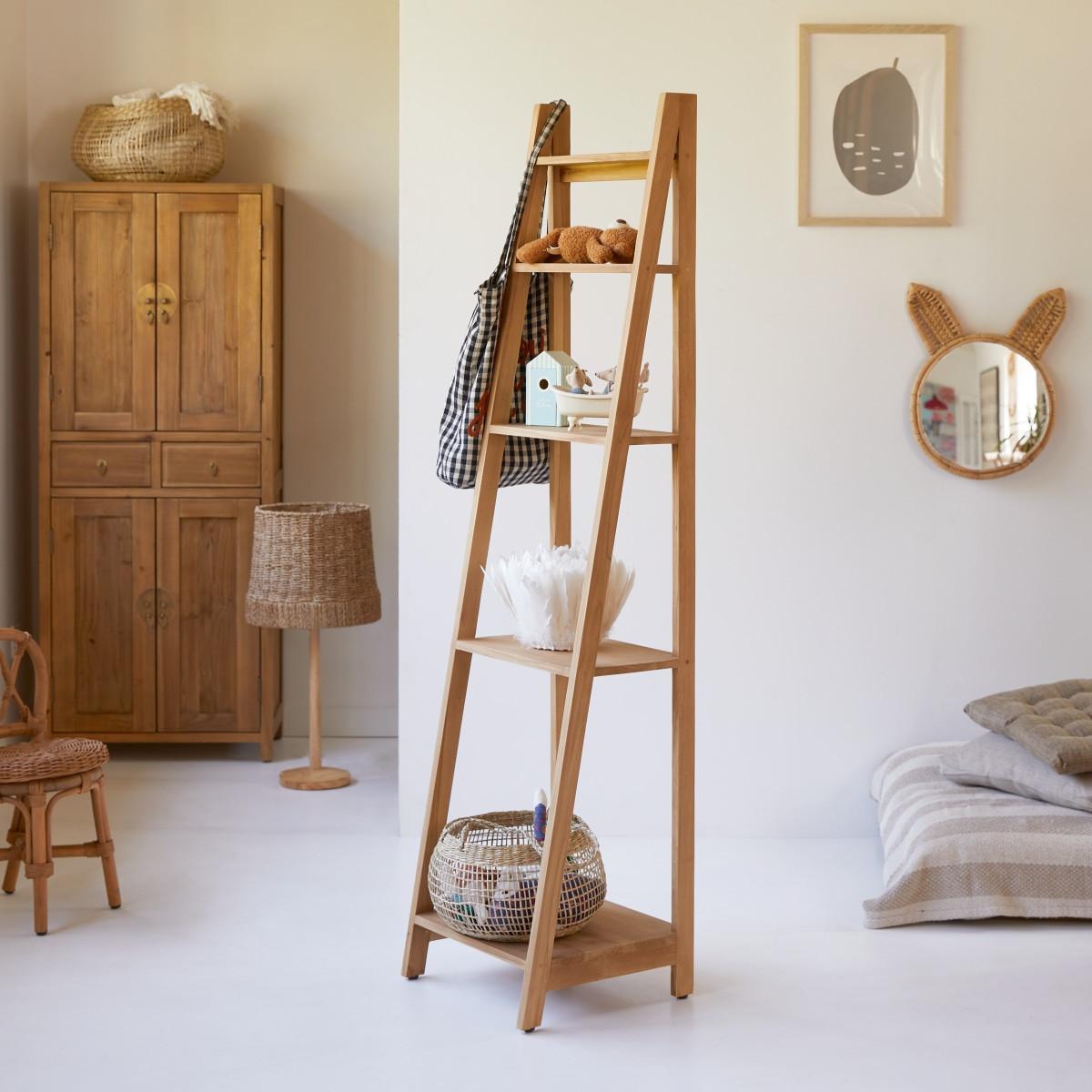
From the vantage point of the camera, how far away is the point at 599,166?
2986 millimetres

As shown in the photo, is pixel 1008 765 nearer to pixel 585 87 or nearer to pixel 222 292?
pixel 585 87

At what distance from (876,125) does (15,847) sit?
2.80 m

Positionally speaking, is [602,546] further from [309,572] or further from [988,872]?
[309,572]

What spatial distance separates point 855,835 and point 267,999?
1842mm

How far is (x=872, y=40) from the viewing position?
13.1 ft

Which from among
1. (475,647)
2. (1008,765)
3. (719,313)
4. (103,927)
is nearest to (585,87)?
(719,313)

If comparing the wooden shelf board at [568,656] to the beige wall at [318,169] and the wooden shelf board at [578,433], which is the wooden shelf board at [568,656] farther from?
the beige wall at [318,169]

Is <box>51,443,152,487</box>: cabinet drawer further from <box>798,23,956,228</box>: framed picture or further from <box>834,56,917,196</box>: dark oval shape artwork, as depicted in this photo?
<box>834,56,917,196</box>: dark oval shape artwork

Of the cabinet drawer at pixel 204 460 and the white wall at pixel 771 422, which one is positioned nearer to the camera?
the white wall at pixel 771 422

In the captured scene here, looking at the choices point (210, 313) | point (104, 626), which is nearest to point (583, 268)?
point (210, 313)

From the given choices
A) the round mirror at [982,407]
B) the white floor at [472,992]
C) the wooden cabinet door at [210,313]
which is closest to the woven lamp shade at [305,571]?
the wooden cabinet door at [210,313]

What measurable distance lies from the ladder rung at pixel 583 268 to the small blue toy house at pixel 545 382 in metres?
0.17

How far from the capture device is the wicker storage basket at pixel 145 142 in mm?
4762

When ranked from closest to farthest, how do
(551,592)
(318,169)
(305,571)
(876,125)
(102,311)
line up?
1. (551,592)
2. (876,125)
3. (305,571)
4. (102,311)
5. (318,169)
